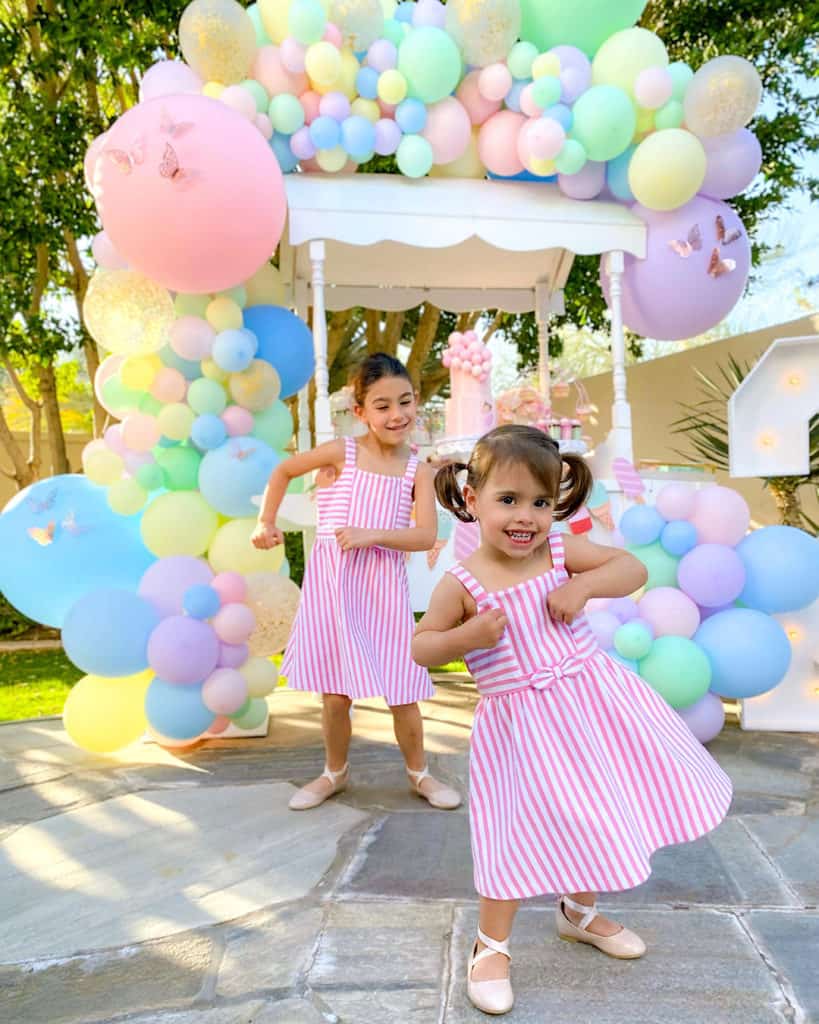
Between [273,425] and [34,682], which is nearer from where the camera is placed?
[273,425]

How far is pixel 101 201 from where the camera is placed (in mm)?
3709

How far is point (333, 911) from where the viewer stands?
2.26 meters

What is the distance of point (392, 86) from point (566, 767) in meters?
3.43

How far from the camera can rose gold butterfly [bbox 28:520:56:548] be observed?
3859 millimetres

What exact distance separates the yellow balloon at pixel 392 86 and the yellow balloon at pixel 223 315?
1.25m

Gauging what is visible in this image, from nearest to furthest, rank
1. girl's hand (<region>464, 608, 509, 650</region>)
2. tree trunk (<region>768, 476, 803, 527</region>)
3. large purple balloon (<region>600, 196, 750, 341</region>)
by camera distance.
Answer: girl's hand (<region>464, 608, 509, 650</region>)
large purple balloon (<region>600, 196, 750, 341</region>)
tree trunk (<region>768, 476, 803, 527</region>)

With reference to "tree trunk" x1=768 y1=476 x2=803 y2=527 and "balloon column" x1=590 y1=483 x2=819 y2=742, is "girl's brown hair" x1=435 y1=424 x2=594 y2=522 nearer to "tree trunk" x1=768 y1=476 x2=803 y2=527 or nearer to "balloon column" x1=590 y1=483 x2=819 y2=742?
"balloon column" x1=590 y1=483 x2=819 y2=742

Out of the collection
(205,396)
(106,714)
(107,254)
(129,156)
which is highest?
(129,156)

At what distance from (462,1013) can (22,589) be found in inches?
115

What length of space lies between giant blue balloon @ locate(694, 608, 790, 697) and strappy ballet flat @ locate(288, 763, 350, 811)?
5.19ft

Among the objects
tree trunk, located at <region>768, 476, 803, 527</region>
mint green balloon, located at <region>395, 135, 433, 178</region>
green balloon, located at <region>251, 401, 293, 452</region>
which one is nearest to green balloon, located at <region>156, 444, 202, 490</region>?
green balloon, located at <region>251, 401, 293, 452</region>

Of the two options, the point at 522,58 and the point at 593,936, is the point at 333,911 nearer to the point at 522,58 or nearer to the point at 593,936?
the point at 593,936

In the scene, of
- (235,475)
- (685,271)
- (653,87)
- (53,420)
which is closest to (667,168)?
(653,87)

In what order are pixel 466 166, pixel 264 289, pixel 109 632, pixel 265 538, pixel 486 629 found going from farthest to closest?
1. pixel 466 166
2. pixel 264 289
3. pixel 109 632
4. pixel 265 538
5. pixel 486 629
